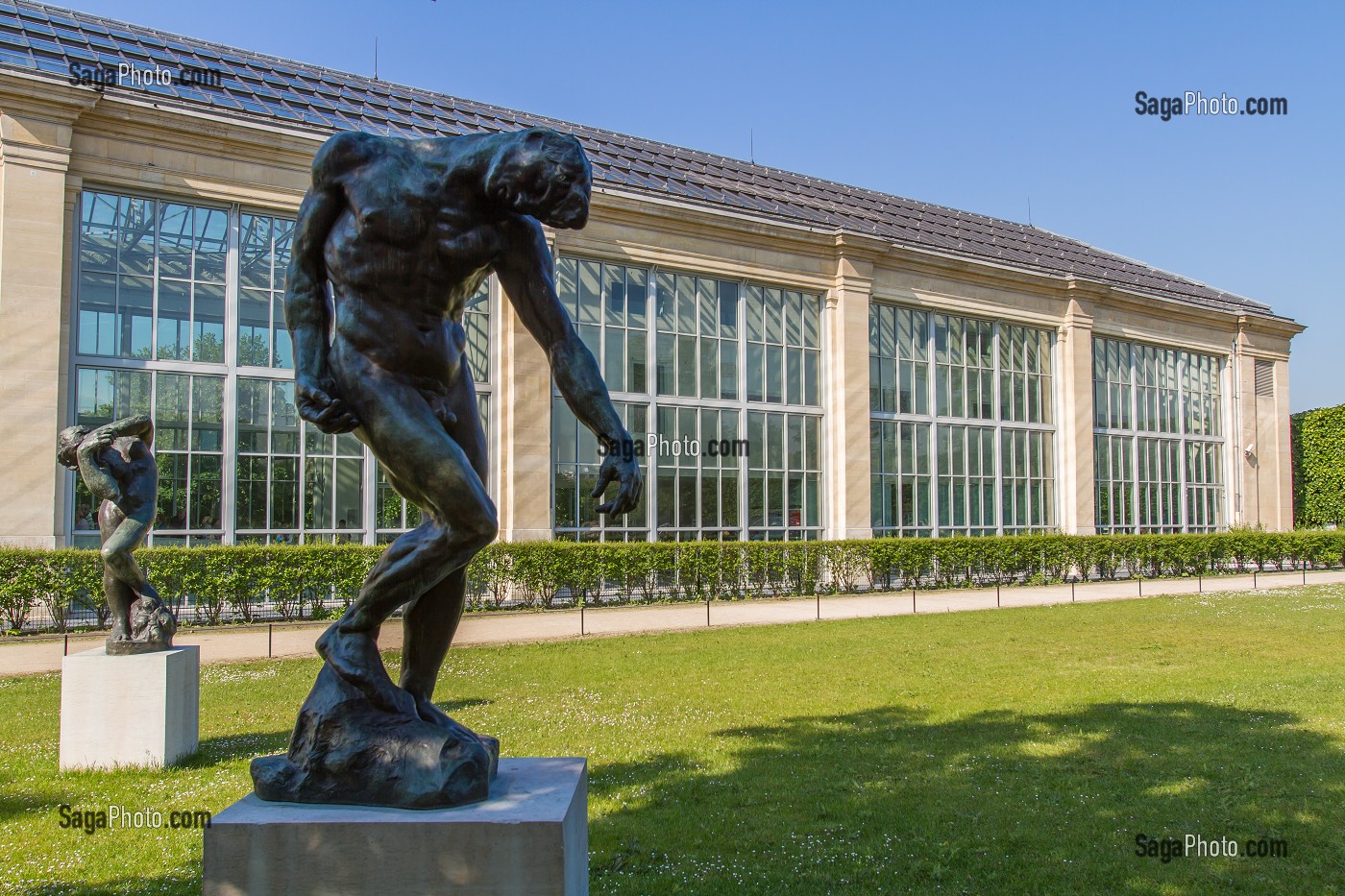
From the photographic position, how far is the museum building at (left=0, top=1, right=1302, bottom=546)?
761 inches

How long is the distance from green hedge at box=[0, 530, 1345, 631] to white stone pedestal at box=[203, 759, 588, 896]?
1615cm

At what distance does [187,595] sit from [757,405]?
15435 millimetres

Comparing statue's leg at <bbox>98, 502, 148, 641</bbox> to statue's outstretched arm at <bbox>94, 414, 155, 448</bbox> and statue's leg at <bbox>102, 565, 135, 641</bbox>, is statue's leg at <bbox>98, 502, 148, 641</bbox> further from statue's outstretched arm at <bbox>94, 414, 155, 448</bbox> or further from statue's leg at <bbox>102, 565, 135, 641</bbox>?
statue's outstretched arm at <bbox>94, 414, 155, 448</bbox>

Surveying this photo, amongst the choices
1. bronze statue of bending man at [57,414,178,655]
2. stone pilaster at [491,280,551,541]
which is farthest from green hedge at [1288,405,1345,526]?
bronze statue of bending man at [57,414,178,655]

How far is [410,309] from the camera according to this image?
3.68 metres

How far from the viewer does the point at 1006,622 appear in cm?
1794

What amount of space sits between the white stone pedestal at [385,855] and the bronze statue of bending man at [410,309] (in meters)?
0.52

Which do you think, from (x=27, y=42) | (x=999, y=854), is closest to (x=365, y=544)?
(x=27, y=42)

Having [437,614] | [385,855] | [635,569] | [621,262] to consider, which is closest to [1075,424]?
[621,262]

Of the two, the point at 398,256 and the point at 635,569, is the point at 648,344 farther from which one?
the point at 398,256

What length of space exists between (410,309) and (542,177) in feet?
2.36

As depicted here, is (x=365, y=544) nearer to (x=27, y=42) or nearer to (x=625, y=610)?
(x=625, y=610)

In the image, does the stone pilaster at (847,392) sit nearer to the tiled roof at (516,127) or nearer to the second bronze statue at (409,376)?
the tiled roof at (516,127)

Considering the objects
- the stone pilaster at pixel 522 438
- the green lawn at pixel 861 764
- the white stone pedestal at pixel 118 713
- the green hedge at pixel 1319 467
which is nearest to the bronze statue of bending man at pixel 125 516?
the white stone pedestal at pixel 118 713
